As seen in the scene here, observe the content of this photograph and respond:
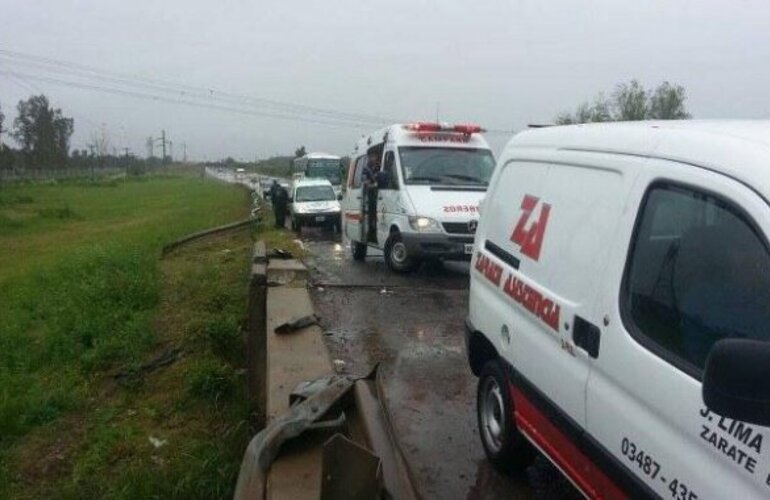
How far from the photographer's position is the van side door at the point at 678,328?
7.25 ft

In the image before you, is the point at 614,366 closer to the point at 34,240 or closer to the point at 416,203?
the point at 416,203

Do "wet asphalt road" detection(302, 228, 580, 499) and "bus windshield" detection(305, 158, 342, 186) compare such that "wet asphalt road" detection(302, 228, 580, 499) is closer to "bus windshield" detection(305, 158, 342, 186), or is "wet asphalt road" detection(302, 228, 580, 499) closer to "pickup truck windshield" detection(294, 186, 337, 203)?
"pickup truck windshield" detection(294, 186, 337, 203)

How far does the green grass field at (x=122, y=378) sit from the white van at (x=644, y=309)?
9.12ft

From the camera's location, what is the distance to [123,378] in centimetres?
808

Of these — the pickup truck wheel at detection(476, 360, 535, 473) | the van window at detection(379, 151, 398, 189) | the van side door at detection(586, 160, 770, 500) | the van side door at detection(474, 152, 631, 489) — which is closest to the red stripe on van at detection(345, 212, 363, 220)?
the van window at detection(379, 151, 398, 189)

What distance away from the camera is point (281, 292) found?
902 cm

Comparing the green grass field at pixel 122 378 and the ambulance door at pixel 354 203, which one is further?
the ambulance door at pixel 354 203

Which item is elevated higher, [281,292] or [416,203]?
[416,203]

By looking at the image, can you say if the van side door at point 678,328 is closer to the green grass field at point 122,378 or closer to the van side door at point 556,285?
the van side door at point 556,285

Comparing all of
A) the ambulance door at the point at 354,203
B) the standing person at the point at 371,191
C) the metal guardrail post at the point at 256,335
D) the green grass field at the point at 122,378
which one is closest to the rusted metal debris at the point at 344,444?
the green grass field at the point at 122,378

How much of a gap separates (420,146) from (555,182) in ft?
28.0

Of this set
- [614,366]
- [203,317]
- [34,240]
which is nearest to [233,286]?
[203,317]

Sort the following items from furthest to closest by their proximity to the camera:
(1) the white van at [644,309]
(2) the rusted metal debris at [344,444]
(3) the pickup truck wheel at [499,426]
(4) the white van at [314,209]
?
(4) the white van at [314,209]
(3) the pickup truck wheel at [499,426]
(2) the rusted metal debris at [344,444]
(1) the white van at [644,309]

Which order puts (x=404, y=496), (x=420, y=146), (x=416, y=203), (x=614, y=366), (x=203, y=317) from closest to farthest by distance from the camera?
(x=614, y=366) < (x=404, y=496) < (x=203, y=317) < (x=416, y=203) < (x=420, y=146)
